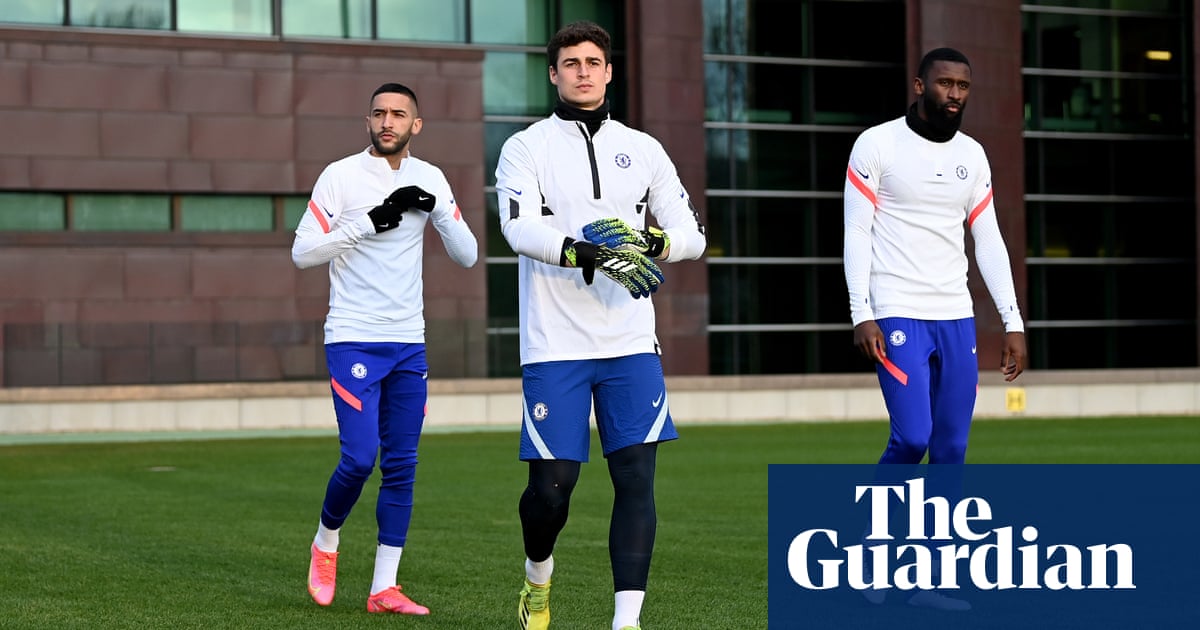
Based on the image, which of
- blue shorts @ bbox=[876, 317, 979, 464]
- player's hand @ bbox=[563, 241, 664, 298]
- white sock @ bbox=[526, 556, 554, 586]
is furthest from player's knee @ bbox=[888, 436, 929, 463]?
player's hand @ bbox=[563, 241, 664, 298]

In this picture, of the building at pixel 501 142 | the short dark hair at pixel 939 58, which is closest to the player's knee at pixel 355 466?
the short dark hair at pixel 939 58

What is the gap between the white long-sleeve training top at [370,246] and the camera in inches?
320

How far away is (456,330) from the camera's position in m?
29.5

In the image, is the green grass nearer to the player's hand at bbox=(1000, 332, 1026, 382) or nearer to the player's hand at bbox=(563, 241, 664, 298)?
the player's hand at bbox=(1000, 332, 1026, 382)

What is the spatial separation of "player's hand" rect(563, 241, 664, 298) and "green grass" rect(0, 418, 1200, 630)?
1.77 meters

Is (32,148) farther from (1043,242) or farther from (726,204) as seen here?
(1043,242)

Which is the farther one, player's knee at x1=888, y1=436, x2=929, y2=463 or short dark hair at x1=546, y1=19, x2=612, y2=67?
player's knee at x1=888, y1=436, x2=929, y2=463

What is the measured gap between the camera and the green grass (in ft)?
25.9

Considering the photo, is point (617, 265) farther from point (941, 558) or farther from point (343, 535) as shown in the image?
point (343, 535)

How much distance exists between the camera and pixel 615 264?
621cm

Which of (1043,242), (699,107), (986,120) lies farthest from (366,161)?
(1043,242)

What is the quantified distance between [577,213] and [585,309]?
36cm

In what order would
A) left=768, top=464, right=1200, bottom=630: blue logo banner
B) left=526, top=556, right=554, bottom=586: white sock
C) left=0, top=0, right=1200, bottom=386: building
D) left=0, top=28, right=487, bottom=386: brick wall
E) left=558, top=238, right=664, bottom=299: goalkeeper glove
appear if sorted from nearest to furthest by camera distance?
left=558, top=238, right=664, bottom=299: goalkeeper glove < left=526, top=556, right=554, bottom=586: white sock < left=768, top=464, right=1200, bottom=630: blue logo banner < left=0, top=28, right=487, bottom=386: brick wall < left=0, top=0, right=1200, bottom=386: building

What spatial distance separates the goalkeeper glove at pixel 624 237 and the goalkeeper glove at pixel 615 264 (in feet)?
0.12
